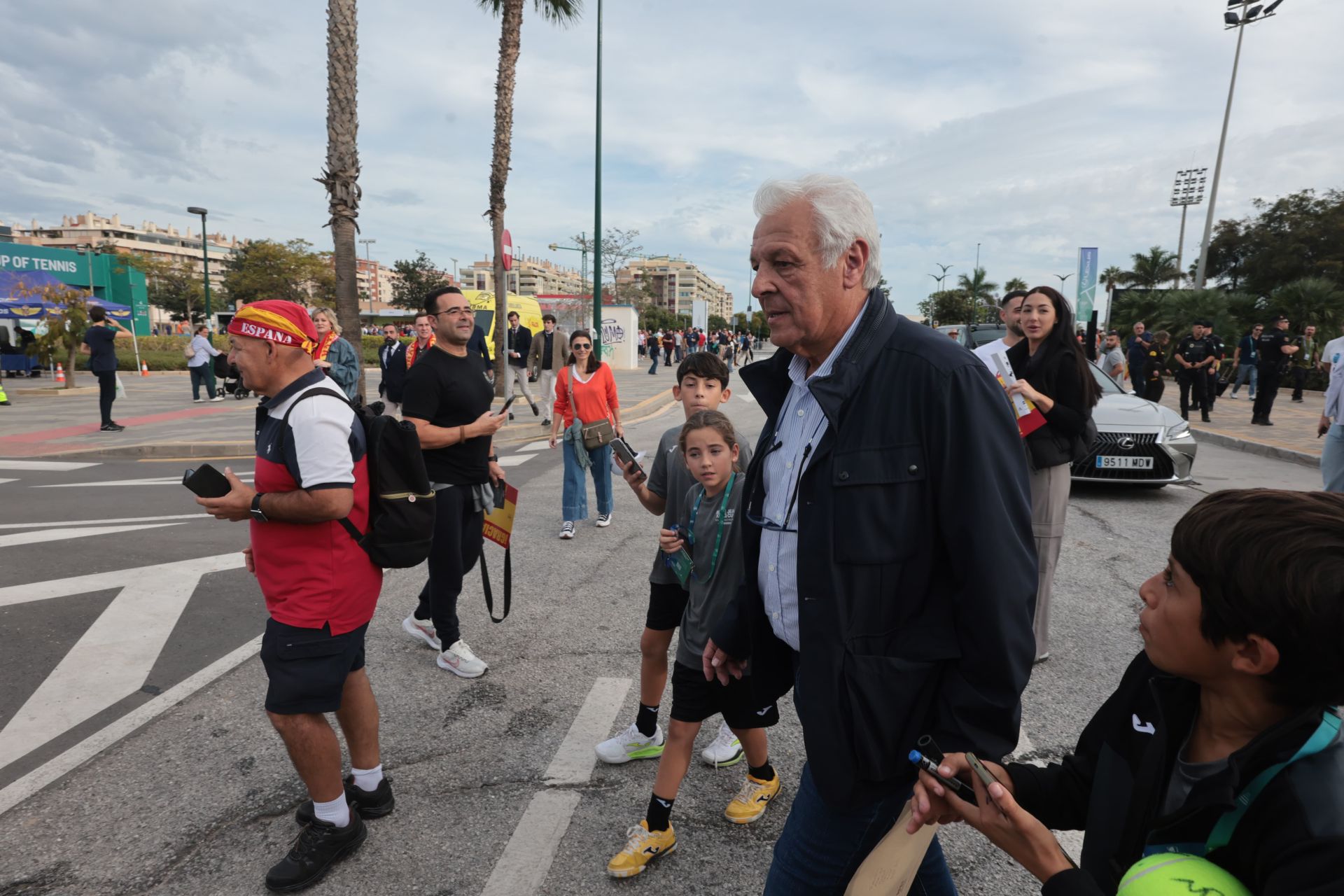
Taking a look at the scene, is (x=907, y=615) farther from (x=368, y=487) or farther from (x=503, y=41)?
(x=503, y=41)

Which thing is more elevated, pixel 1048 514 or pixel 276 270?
pixel 276 270

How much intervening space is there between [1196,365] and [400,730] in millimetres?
16221

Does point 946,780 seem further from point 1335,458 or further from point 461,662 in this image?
point 1335,458

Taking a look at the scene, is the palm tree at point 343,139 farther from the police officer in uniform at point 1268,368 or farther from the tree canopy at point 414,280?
the tree canopy at point 414,280

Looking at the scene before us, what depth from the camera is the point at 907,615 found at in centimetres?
151

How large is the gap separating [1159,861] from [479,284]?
186642mm

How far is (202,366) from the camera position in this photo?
1853 centimetres

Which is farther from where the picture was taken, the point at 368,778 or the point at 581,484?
the point at 581,484

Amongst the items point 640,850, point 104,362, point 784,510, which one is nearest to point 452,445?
point 640,850

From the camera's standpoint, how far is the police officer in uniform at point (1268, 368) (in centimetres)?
1395

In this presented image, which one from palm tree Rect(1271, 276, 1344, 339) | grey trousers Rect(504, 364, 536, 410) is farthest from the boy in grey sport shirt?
palm tree Rect(1271, 276, 1344, 339)

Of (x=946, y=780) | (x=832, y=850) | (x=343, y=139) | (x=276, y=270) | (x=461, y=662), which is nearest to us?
(x=946, y=780)

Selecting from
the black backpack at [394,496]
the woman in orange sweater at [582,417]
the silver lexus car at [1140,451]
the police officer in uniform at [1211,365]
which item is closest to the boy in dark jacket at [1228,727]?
the black backpack at [394,496]

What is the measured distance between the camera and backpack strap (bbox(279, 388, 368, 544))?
243cm
